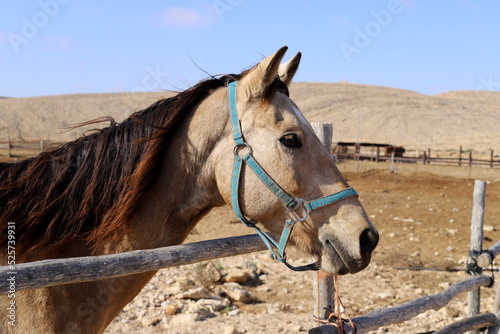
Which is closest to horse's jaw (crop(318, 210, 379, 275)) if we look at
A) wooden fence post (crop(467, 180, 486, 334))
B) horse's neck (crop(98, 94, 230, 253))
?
horse's neck (crop(98, 94, 230, 253))

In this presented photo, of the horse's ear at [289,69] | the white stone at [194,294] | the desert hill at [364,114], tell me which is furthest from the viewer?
the desert hill at [364,114]

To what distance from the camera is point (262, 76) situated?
221cm

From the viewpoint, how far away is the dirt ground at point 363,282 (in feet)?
17.7

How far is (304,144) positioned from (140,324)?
161 inches

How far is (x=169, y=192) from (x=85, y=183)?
1.45ft

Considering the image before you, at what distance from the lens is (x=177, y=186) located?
7.52ft

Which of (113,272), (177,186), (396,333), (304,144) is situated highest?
(304,144)

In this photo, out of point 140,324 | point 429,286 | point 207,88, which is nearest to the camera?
point 207,88

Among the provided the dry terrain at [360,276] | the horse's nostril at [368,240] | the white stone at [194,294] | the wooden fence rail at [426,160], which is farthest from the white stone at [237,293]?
the wooden fence rail at [426,160]

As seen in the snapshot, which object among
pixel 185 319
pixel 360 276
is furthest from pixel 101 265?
pixel 360 276

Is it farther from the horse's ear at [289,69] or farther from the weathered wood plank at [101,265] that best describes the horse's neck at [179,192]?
the horse's ear at [289,69]

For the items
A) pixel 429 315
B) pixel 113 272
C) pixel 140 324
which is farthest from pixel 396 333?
pixel 113 272

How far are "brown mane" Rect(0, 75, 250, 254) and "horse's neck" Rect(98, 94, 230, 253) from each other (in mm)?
66

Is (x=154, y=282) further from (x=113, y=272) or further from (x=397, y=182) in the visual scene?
(x=397, y=182)
